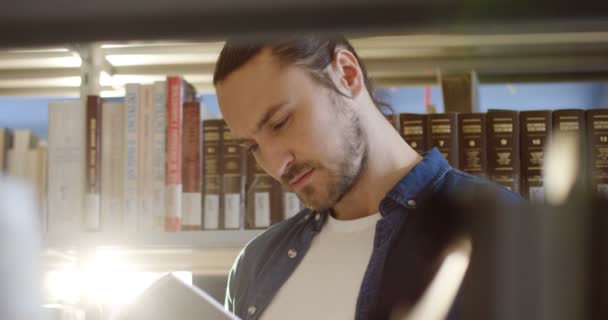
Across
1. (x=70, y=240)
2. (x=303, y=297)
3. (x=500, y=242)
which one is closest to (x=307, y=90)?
(x=303, y=297)

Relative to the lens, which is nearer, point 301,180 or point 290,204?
point 301,180

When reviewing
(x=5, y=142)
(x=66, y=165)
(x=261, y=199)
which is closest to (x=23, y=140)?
(x=5, y=142)

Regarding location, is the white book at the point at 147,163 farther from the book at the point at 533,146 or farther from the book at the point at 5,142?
the book at the point at 533,146

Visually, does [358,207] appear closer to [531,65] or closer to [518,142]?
[518,142]

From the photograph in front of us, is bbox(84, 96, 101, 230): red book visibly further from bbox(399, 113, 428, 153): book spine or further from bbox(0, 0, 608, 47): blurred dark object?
bbox(0, 0, 608, 47): blurred dark object

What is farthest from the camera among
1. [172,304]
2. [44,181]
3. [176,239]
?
[44,181]

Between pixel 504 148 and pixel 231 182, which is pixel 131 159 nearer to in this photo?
pixel 231 182

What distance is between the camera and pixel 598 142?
130 centimetres

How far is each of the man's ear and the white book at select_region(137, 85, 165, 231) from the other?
465mm

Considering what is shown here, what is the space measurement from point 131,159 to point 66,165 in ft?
0.42

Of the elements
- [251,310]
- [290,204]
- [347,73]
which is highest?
[347,73]

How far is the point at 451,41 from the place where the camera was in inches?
56.9

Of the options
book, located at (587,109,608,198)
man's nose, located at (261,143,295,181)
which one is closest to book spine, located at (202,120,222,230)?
man's nose, located at (261,143,295,181)

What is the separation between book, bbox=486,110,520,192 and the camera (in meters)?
1.31
